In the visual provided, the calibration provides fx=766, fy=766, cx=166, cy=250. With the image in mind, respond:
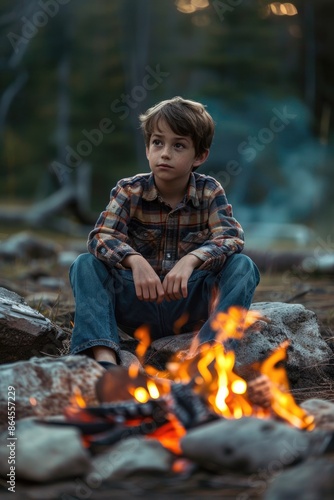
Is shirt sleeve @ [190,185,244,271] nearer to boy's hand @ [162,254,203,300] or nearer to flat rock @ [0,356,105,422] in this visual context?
boy's hand @ [162,254,203,300]

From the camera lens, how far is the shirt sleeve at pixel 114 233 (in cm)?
320

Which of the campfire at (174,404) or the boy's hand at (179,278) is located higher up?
the boy's hand at (179,278)

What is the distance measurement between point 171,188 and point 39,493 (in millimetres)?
1784

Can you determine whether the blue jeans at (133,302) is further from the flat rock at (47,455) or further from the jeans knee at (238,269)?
the flat rock at (47,455)

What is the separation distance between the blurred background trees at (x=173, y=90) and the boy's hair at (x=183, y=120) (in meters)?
14.2

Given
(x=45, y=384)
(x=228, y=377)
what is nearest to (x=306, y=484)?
(x=228, y=377)

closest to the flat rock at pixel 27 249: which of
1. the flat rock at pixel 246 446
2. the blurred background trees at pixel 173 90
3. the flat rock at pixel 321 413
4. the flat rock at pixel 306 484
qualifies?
the flat rock at pixel 321 413

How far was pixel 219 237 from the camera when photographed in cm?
332

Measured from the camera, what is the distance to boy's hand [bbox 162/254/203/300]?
10.0 feet

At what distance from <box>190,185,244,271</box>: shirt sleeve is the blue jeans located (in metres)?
0.05

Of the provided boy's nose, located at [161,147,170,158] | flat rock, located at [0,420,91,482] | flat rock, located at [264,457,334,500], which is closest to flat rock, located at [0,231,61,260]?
boy's nose, located at [161,147,170,158]

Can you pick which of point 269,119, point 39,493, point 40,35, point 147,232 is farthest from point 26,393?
point 40,35

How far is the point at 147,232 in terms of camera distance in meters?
3.43

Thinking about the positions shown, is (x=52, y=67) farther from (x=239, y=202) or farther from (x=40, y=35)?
(x=239, y=202)
